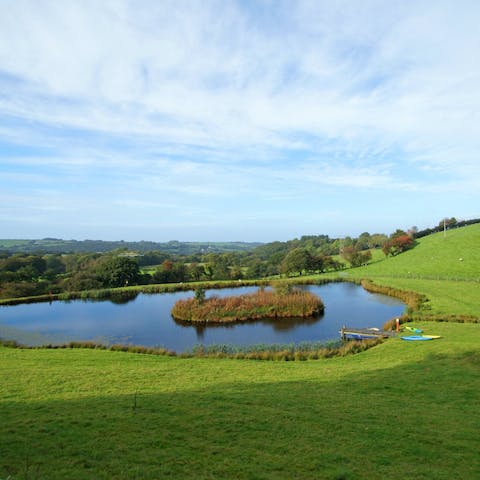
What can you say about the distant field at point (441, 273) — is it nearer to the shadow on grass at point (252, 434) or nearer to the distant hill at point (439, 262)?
the distant hill at point (439, 262)

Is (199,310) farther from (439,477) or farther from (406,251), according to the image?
(406,251)

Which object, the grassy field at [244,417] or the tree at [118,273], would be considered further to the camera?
the tree at [118,273]

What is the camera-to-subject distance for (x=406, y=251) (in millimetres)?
65625

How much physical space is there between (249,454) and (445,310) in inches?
922

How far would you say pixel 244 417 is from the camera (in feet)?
28.4

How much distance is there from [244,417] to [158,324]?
21.3m

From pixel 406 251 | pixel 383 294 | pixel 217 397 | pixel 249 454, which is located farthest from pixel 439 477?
pixel 406 251

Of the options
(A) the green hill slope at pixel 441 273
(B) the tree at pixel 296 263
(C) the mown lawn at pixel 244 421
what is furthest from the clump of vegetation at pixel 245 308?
(B) the tree at pixel 296 263

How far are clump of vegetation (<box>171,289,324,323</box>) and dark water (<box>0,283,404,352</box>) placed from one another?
130 cm

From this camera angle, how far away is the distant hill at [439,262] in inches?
1765

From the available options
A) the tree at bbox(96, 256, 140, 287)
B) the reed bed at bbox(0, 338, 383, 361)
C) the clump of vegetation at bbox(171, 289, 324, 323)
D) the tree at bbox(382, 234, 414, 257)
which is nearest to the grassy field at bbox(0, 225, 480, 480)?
the reed bed at bbox(0, 338, 383, 361)

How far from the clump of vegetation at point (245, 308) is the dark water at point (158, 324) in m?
1.30

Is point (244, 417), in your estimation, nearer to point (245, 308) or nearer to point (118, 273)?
point (245, 308)

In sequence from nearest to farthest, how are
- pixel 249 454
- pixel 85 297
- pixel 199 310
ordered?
pixel 249 454
pixel 199 310
pixel 85 297
